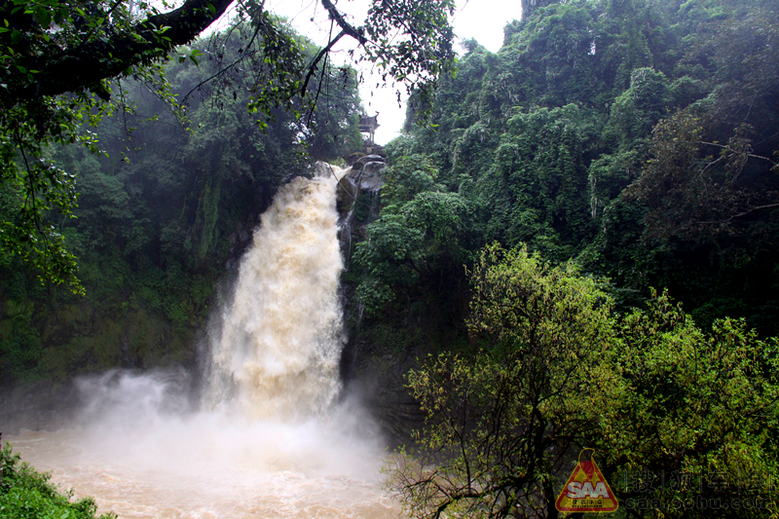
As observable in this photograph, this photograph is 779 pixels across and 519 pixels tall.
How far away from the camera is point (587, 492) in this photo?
507 cm

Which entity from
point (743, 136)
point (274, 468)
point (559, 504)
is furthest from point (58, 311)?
point (743, 136)

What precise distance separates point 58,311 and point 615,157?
→ 19690mm

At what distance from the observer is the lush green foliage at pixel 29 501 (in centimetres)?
503

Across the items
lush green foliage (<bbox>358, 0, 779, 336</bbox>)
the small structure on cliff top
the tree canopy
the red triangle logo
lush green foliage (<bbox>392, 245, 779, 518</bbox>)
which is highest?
the small structure on cliff top

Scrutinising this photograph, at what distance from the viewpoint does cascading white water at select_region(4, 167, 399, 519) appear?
32.6ft

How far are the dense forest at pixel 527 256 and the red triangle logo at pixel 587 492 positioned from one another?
0.54 metres

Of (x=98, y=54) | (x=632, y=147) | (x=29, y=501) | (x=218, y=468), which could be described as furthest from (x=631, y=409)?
(x=218, y=468)

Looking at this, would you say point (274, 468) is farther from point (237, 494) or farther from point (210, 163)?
point (210, 163)

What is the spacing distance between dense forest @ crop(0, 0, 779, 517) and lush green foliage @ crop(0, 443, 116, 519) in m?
3.10

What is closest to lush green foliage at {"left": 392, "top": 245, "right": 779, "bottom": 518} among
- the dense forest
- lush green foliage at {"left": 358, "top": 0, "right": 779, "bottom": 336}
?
the dense forest

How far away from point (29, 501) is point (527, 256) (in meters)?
10.5

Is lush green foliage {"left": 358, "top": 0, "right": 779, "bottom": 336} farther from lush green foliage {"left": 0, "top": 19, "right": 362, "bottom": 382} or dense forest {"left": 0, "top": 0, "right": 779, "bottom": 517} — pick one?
lush green foliage {"left": 0, "top": 19, "right": 362, "bottom": 382}

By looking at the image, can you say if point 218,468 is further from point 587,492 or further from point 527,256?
point 527,256

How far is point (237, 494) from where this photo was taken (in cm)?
985
